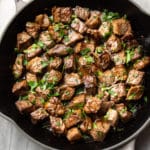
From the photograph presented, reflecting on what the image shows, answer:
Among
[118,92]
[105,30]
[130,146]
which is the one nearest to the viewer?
[130,146]

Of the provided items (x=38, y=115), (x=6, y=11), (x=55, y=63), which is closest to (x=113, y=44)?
(x=55, y=63)

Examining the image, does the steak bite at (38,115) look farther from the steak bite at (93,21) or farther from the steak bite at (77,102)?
the steak bite at (93,21)

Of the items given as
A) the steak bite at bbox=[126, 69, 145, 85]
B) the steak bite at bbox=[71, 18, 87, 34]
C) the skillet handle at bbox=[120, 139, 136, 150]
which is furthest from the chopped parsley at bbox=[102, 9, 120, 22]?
the skillet handle at bbox=[120, 139, 136, 150]

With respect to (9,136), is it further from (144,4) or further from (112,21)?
(144,4)

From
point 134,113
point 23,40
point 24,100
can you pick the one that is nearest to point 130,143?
point 134,113

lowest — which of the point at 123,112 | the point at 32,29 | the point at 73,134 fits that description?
the point at 73,134

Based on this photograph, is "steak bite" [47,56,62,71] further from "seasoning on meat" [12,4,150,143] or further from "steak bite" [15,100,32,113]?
"steak bite" [15,100,32,113]

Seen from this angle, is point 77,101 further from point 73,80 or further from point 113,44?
point 113,44
